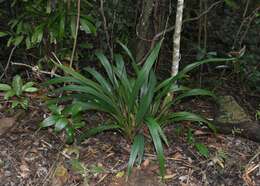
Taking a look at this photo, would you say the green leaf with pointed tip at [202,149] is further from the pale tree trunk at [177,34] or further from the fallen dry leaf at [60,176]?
the fallen dry leaf at [60,176]

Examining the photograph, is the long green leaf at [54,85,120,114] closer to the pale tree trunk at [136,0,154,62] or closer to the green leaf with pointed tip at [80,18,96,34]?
the green leaf with pointed tip at [80,18,96,34]

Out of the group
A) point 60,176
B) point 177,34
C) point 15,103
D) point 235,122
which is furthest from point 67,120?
point 235,122

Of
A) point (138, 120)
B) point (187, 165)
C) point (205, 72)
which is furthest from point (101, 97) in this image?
point (205, 72)

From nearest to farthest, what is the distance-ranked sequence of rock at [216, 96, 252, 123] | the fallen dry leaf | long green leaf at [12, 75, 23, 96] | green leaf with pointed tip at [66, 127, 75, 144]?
the fallen dry leaf → green leaf with pointed tip at [66, 127, 75, 144] → long green leaf at [12, 75, 23, 96] → rock at [216, 96, 252, 123]

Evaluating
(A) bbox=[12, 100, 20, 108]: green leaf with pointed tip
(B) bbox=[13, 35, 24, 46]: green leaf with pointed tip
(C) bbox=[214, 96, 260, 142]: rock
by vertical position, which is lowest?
(C) bbox=[214, 96, 260, 142]: rock

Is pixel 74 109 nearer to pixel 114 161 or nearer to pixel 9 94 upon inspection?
pixel 114 161

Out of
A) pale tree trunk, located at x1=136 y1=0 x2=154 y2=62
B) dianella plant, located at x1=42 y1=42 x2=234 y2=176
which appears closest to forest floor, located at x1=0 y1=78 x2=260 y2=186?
dianella plant, located at x1=42 y1=42 x2=234 y2=176

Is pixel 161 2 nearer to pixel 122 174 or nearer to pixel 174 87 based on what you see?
pixel 174 87

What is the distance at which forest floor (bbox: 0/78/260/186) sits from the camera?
8.78 feet

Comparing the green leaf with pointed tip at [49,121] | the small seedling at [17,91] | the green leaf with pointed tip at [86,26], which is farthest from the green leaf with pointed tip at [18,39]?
the green leaf with pointed tip at [49,121]

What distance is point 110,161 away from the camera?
2809 millimetres

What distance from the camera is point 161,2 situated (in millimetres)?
3314

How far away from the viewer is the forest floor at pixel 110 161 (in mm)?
2676

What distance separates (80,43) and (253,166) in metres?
1.92
